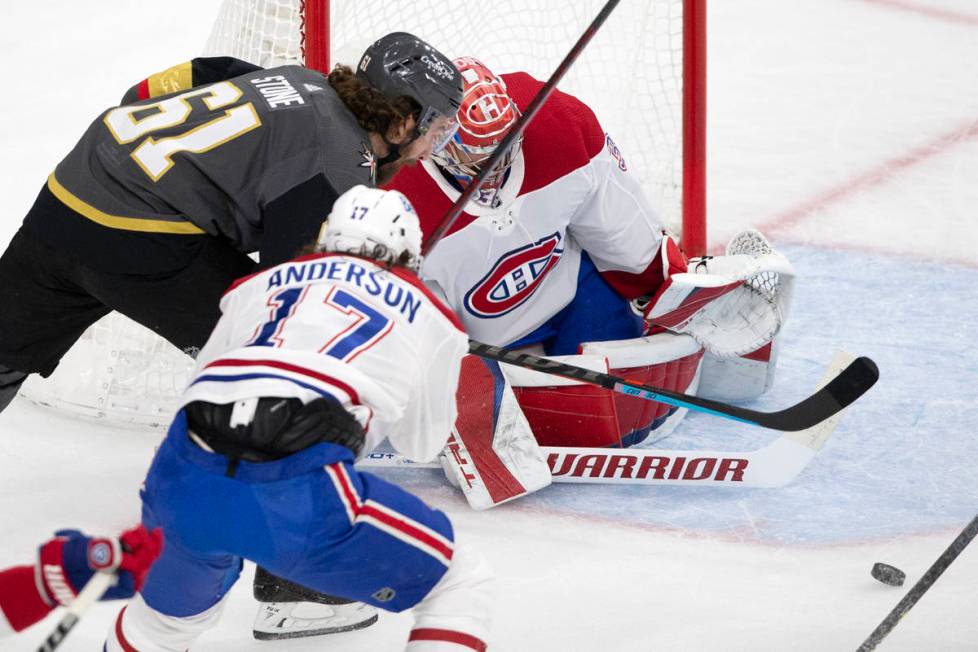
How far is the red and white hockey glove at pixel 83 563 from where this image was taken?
4.78ft

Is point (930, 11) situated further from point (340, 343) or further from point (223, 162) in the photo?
point (340, 343)

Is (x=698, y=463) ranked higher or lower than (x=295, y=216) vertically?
lower

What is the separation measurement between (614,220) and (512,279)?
278mm

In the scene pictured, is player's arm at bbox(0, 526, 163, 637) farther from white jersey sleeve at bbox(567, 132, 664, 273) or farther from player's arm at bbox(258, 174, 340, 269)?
white jersey sleeve at bbox(567, 132, 664, 273)

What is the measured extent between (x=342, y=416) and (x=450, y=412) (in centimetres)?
A: 24

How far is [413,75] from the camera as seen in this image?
6.72ft

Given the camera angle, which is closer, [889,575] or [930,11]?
[889,575]

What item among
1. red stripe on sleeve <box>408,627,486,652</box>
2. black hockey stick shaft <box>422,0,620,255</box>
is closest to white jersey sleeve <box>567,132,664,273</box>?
black hockey stick shaft <box>422,0,620,255</box>

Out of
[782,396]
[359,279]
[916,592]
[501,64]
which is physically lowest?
[782,396]

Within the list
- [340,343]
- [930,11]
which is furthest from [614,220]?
[930,11]

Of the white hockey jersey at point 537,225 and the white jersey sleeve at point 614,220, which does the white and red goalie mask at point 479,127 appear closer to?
the white hockey jersey at point 537,225

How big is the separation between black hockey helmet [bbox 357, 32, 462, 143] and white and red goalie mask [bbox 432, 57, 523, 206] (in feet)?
1.44

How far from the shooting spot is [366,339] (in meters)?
1.62

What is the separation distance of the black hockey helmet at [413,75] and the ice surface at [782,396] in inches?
36.3
